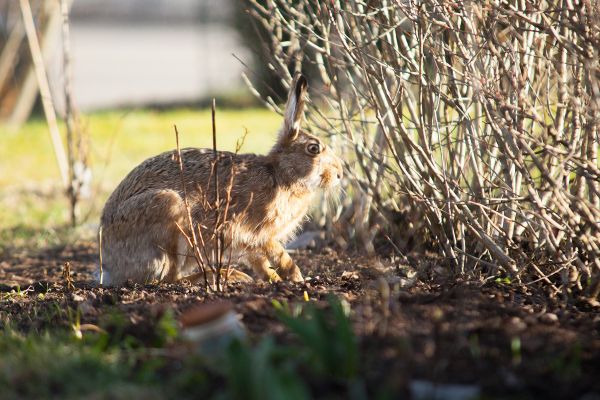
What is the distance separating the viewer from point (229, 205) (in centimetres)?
516

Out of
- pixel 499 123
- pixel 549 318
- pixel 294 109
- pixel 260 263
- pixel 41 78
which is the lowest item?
pixel 260 263

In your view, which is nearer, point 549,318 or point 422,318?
point 422,318

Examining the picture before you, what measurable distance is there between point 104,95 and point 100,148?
26.6ft

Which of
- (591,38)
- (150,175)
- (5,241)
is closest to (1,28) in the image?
(5,241)

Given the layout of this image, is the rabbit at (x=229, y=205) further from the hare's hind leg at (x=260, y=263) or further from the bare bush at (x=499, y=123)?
the bare bush at (x=499, y=123)

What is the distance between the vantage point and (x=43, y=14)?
10.4m

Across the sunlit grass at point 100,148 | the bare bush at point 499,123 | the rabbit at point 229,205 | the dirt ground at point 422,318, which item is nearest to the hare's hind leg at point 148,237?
the rabbit at point 229,205

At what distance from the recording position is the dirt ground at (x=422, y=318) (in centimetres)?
304

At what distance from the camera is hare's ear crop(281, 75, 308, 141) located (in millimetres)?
4859

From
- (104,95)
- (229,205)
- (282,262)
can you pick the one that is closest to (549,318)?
(282,262)

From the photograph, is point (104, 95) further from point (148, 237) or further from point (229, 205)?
point (148, 237)

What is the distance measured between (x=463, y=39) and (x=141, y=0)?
83.7 feet

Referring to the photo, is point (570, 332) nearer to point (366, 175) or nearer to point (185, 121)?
point (366, 175)

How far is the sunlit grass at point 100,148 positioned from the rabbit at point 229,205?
5.02 ft
